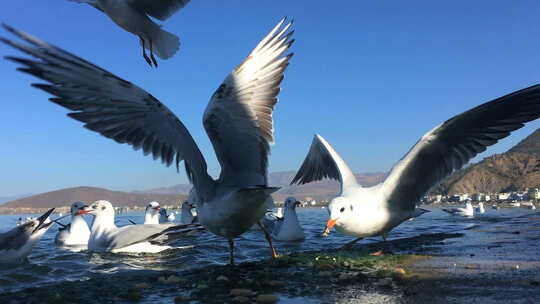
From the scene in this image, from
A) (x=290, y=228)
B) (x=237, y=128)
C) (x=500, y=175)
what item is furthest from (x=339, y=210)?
(x=500, y=175)

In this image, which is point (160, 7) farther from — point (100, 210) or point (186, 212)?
point (186, 212)

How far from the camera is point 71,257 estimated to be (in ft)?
25.4

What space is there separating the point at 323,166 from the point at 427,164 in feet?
7.67

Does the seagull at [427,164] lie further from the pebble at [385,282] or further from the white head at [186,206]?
the white head at [186,206]

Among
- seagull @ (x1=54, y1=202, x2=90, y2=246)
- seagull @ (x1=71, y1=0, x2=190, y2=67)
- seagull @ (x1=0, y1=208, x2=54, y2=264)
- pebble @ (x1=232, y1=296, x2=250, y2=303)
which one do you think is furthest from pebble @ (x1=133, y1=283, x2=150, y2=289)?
seagull @ (x1=54, y1=202, x2=90, y2=246)

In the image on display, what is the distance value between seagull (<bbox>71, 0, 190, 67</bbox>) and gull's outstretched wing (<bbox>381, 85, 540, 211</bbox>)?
327cm

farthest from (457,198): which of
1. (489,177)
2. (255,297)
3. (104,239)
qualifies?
(255,297)

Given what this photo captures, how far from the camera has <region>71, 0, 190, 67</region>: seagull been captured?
5.98m

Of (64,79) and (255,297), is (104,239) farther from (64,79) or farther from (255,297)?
(255,297)

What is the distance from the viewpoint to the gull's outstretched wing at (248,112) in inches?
200

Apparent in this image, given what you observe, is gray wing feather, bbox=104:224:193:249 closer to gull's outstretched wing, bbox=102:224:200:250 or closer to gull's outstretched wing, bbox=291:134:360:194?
gull's outstretched wing, bbox=102:224:200:250

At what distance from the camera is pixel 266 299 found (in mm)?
3492

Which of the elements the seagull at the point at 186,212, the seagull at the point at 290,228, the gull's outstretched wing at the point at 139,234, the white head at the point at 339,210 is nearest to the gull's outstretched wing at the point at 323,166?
the white head at the point at 339,210

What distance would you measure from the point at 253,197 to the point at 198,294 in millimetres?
1299
